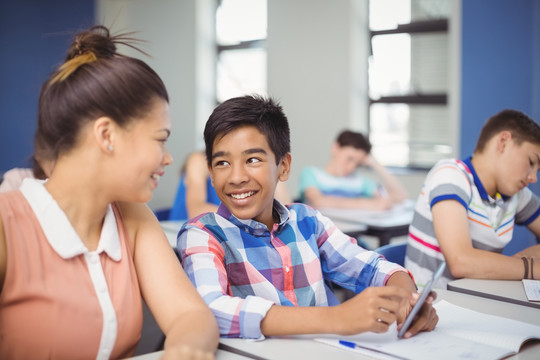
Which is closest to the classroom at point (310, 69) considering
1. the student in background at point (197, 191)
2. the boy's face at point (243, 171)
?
the student in background at point (197, 191)

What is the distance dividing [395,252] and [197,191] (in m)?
1.54

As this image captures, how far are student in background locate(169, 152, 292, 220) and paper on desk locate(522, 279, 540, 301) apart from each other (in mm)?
1828

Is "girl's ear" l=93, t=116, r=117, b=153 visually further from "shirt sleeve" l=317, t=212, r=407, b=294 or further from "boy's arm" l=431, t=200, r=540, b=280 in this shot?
"boy's arm" l=431, t=200, r=540, b=280

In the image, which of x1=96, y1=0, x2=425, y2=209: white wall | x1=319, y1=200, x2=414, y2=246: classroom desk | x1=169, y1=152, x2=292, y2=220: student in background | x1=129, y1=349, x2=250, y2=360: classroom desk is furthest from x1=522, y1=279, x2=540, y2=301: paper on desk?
x1=96, y1=0, x2=425, y2=209: white wall

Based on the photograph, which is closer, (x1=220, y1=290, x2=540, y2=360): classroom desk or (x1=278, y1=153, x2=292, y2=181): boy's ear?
(x1=220, y1=290, x2=540, y2=360): classroom desk

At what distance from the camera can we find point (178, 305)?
119cm

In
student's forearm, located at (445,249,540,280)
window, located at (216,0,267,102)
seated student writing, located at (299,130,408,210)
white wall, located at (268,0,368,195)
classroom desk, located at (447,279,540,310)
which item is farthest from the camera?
window, located at (216,0,267,102)

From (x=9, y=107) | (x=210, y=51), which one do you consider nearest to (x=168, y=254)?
(x=9, y=107)

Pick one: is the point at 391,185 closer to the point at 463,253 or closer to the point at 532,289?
the point at 463,253

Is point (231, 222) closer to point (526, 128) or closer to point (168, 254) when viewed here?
point (168, 254)

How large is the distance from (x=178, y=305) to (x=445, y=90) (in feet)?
15.4

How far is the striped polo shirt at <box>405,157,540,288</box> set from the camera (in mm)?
2068

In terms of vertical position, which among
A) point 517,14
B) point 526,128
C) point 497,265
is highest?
point 517,14

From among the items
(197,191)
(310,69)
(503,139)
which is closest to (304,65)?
(310,69)
